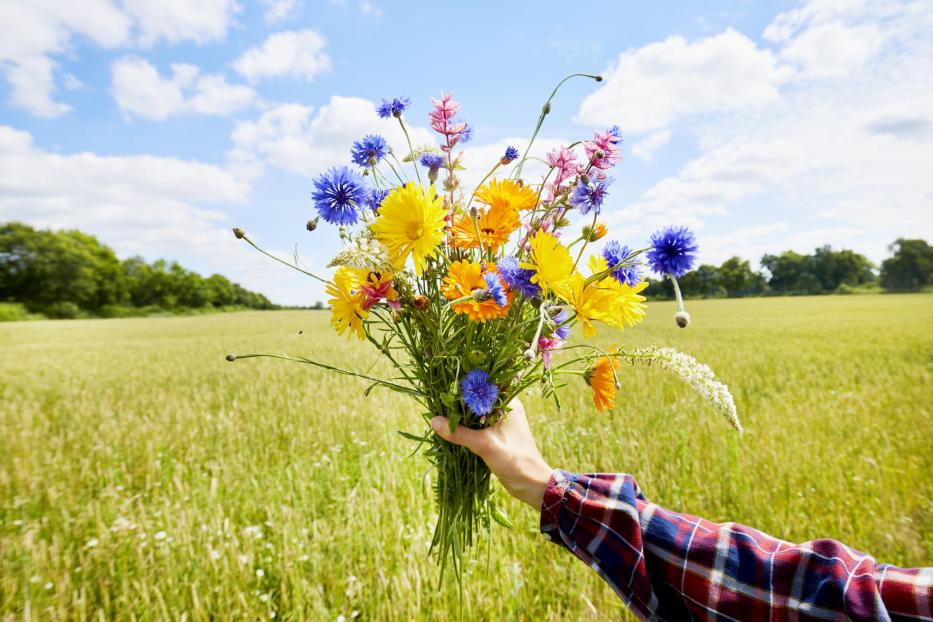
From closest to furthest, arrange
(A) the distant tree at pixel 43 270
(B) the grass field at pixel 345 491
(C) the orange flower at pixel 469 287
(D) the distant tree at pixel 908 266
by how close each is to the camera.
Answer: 1. (C) the orange flower at pixel 469 287
2. (B) the grass field at pixel 345 491
3. (A) the distant tree at pixel 43 270
4. (D) the distant tree at pixel 908 266

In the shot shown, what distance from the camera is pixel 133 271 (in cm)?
7475

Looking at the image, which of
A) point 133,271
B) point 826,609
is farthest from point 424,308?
point 133,271

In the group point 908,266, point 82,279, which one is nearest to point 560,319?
point 82,279

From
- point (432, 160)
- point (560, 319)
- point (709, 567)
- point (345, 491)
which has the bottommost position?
point (345, 491)

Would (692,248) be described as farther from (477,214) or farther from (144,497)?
(144,497)

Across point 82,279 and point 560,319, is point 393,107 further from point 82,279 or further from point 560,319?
point 82,279

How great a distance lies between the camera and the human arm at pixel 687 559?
37.8 inches

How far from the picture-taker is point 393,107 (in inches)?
56.2

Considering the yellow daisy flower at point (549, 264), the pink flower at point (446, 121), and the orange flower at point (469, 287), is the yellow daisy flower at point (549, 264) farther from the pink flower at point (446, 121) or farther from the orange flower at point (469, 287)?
the pink flower at point (446, 121)

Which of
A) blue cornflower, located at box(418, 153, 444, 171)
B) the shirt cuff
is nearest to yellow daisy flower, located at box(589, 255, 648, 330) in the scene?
the shirt cuff

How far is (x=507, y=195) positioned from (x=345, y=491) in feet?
9.45

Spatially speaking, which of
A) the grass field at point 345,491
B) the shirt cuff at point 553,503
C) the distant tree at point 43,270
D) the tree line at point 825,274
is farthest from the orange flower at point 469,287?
the distant tree at point 43,270

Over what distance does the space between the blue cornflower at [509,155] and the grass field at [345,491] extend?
5.98 feet

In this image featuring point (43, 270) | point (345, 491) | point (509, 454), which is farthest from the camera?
point (43, 270)
